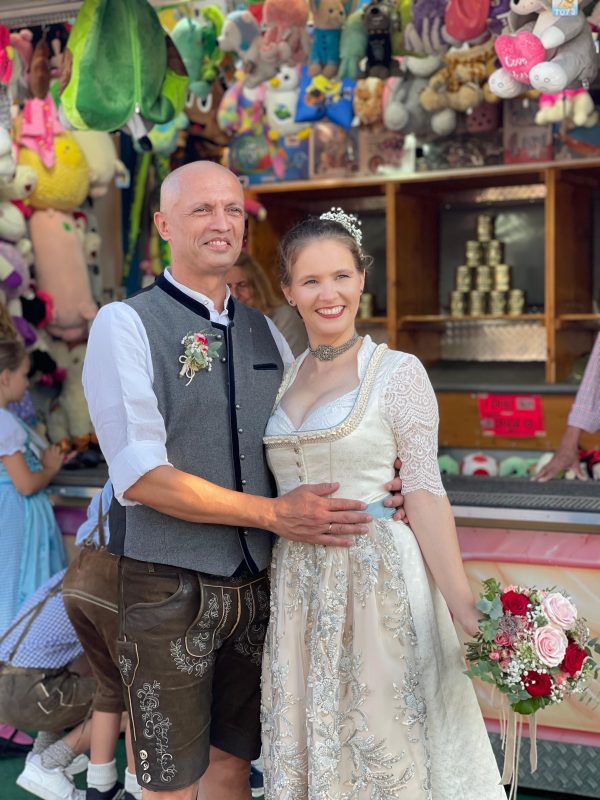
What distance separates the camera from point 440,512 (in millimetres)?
2178

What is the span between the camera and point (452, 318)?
672 centimetres

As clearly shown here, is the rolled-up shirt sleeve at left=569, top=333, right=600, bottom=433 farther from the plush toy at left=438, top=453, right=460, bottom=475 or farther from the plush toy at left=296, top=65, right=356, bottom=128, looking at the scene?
the plush toy at left=296, top=65, right=356, bottom=128

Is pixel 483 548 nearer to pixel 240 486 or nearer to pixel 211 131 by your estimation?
pixel 240 486

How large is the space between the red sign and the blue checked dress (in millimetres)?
2739

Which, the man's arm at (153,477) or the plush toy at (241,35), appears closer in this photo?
the man's arm at (153,477)

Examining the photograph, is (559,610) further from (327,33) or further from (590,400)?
(327,33)

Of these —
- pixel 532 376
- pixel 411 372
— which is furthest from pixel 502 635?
pixel 532 376

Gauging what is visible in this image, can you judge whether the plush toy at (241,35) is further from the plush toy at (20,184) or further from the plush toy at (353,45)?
the plush toy at (20,184)

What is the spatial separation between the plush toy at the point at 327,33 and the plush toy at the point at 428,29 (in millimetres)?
310

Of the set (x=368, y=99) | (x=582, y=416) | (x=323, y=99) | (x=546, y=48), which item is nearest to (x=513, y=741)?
(x=582, y=416)

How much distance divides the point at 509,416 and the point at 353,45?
8.17ft

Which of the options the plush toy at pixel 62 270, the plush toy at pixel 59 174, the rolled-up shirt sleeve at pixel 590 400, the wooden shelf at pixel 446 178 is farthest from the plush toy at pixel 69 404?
the wooden shelf at pixel 446 178

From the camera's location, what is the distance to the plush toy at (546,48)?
320cm

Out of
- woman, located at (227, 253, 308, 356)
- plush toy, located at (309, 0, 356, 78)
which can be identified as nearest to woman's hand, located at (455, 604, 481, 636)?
woman, located at (227, 253, 308, 356)
